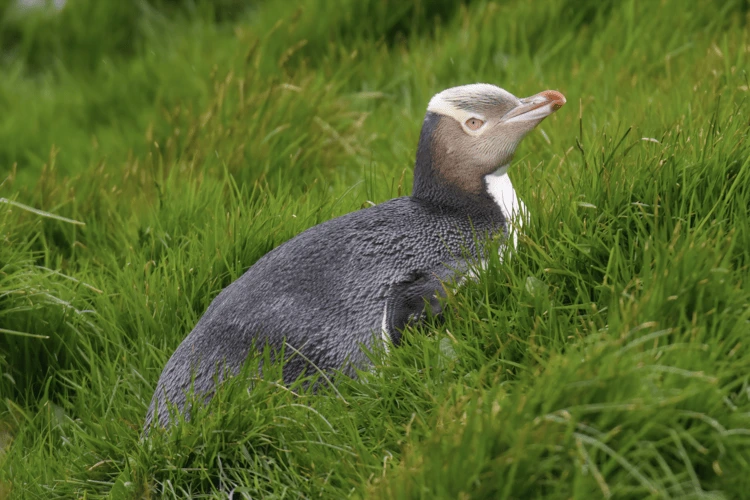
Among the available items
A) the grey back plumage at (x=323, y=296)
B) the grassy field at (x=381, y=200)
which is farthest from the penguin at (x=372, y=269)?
the grassy field at (x=381, y=200)

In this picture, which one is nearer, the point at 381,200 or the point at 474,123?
the point at 474,123

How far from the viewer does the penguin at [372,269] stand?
2766mm

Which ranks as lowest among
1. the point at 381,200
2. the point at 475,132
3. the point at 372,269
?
the point at 381,200

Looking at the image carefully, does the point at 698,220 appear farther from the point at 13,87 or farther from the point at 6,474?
the point at 13,87

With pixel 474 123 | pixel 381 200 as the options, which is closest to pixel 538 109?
pixel 474 123

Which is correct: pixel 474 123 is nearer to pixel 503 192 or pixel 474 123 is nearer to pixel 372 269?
pixel 503 192

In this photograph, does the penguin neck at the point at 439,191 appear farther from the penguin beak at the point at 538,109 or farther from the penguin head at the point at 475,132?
the penguin beak at the point at 538,109

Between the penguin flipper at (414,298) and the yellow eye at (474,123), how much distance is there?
1.81ft

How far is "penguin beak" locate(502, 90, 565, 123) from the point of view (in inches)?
124

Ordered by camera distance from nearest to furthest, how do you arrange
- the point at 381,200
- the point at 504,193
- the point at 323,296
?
the point at 323,296
the point at 504,193
the point at 381,200

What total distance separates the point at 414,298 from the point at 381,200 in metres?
0.91

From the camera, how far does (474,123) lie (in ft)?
10.5

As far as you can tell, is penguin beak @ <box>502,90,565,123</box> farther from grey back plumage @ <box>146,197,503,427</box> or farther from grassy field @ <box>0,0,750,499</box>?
grey back plumage @ <box>146,197,503,427</box>

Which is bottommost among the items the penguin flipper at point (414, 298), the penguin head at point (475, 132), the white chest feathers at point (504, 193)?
the penguin flipper at point (414, 298)
